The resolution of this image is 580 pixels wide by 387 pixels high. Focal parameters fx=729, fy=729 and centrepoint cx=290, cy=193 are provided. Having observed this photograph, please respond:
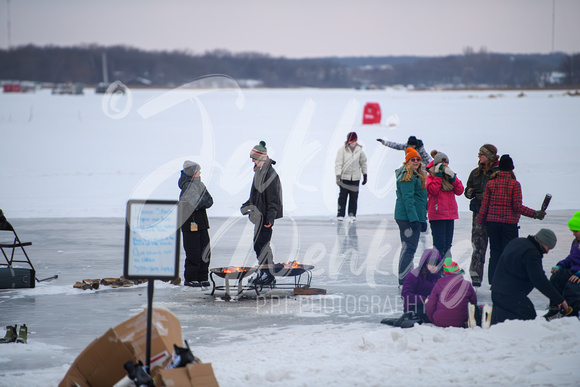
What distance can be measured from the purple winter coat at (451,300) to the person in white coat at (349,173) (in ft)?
25.6

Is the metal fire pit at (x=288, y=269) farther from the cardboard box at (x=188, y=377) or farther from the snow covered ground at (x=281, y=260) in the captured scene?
the cardboard box at (x=188, y=377)

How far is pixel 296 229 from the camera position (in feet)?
46.6

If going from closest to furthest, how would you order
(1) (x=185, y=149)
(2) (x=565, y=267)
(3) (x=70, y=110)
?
(2) (x=565, y=267)
(1) (x=185, y=149)
(3) (x=70, y=110)

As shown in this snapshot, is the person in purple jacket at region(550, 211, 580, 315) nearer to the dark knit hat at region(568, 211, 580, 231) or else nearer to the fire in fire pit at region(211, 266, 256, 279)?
the dark knit hat at region(568, 211, 580, 231)

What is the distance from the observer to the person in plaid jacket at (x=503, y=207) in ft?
29.6

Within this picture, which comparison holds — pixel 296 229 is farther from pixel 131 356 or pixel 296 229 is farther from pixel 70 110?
pixel 70 110

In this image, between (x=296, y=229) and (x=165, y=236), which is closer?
(x=165, y=236)

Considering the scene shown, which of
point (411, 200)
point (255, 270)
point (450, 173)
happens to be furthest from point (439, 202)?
point (255, 270)

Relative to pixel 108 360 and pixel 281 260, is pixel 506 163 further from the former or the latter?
pixel 108 360

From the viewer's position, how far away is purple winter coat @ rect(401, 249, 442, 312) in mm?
7734

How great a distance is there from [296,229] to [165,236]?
848cm

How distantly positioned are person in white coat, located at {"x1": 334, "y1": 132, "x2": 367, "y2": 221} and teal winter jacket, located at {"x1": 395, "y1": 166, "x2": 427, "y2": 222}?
5.32 metres

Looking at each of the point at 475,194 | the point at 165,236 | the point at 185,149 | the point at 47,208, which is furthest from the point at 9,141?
the point at 165,236

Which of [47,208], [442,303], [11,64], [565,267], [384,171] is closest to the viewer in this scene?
[442,303]
